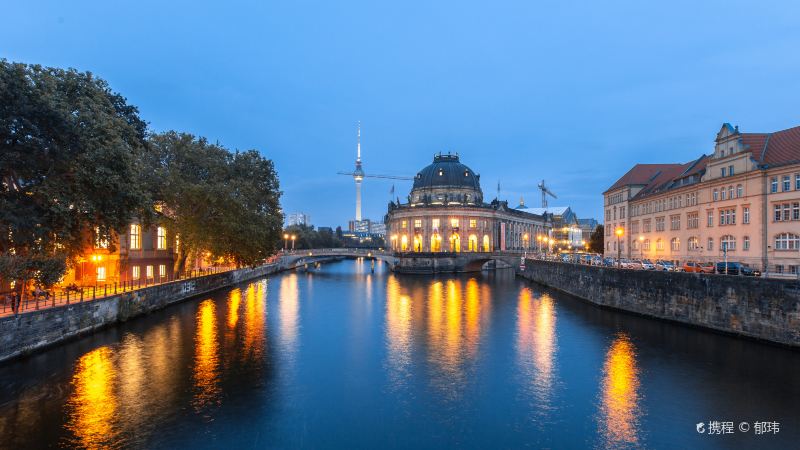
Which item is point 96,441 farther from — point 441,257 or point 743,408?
point 441,257

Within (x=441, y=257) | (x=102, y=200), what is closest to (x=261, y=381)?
(x=102, y=200)

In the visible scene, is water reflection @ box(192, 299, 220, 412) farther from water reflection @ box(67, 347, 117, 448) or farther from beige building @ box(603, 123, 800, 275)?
beige building @ box(603, 123, 800, 275)

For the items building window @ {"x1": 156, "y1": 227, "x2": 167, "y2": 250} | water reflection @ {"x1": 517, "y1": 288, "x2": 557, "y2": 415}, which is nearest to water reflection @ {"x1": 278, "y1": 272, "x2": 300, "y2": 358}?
water reflection @ {"x1": 517, "y1": 288, "x2": 557, "y2": 415}

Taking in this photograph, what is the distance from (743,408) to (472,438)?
12.5 meters

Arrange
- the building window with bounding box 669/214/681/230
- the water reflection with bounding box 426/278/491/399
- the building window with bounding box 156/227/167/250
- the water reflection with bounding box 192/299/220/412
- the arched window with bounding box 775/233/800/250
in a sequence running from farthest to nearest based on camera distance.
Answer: the building window with bounding box 669/214/681/230 → the building window with bounding box 156/227/167/250 → the arched window with bounding box 775/233/800/250 → the water reflection with bounding box 426/278/491/399 → the water reflection with bounding box 192/299/220/412

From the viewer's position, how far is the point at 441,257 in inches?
4220

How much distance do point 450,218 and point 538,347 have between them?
100.0 meters

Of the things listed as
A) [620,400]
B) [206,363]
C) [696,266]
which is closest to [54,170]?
[206,363]

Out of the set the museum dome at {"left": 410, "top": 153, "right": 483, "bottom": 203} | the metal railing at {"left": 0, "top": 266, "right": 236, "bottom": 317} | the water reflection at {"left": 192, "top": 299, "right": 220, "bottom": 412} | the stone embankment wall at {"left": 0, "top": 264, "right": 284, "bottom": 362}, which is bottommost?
the water reflection at {"left": 192, "top": 299, "right": 220, "bottom": 412}

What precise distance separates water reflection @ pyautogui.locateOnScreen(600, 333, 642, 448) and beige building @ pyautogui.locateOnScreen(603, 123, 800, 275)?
13.0 meters

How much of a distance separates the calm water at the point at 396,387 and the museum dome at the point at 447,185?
10895 cm

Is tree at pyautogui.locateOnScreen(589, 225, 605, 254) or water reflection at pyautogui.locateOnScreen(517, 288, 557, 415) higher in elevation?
tree at pyautogui.locateOnScreen(589, 225, 605, 254)

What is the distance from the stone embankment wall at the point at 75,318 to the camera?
84.5 ft

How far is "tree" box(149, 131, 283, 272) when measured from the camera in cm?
5166
